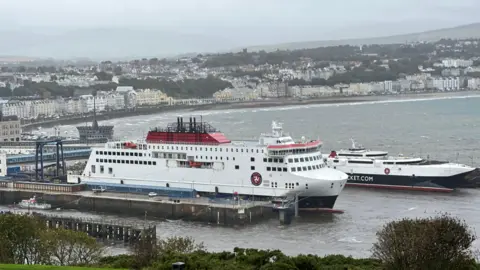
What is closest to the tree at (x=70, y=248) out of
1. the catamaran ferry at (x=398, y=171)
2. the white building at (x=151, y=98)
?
the catamaran ferry at (x=398, y=171)

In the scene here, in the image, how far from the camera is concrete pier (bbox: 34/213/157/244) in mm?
20453

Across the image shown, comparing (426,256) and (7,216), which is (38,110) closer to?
(7,216)

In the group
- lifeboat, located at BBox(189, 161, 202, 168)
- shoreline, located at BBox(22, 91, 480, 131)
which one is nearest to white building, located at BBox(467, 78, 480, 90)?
shoreline, located at BBox(22, 91, 480, 131)

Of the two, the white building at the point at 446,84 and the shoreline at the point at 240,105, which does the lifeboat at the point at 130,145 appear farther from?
the white building at the point at 446,84

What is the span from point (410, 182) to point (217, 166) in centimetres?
687

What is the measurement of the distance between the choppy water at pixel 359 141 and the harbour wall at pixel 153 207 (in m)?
0.44

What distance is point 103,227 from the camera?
20984 millimetres

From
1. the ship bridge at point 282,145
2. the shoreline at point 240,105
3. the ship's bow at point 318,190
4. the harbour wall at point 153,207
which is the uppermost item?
the ship bridge at point 282,145

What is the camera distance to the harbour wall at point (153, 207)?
72.8 ft

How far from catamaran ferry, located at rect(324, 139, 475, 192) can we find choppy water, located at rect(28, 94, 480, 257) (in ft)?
2.42

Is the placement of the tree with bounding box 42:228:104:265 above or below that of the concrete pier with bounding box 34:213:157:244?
above

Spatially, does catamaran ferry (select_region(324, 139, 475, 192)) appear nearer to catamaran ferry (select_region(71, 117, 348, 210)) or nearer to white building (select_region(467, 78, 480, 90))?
catamaran ferry (select_region(71, 117, 348, 210))

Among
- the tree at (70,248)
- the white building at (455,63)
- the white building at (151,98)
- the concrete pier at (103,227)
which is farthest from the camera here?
the white building at (455,63)

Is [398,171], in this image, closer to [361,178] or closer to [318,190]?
[361,178]
